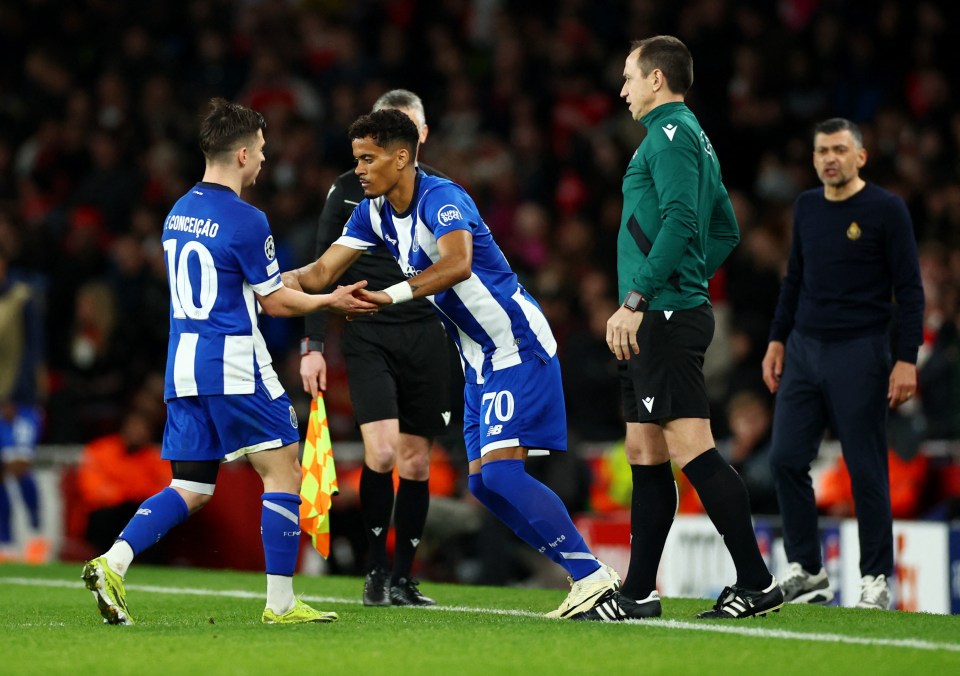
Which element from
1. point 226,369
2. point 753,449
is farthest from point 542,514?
point 753,449

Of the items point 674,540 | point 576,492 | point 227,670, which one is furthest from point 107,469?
point 227,670

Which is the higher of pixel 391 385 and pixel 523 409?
pixel 391 385

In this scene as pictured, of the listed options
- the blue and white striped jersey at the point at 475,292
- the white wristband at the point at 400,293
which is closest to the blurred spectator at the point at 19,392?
the blue and white striped jersey at the point at 475,292

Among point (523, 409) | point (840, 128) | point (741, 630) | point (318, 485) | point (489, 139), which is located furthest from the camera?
point (489, 139)

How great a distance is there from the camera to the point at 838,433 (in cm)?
738

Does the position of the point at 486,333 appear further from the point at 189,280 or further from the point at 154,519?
the point at 154,519

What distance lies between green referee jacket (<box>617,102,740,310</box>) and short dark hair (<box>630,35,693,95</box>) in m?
0.10

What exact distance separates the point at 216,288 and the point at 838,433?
124 inches

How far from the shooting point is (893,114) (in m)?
12.9

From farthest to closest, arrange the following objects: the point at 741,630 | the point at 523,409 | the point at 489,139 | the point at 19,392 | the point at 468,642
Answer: the point at 489,139
the point at 19,392
the point at 523,409
the point at 741,630
the point at 468,642

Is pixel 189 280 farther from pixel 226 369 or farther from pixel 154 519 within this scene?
pixel 154 519

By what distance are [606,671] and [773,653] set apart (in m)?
0.71

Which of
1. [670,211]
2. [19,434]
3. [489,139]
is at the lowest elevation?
[19,434]

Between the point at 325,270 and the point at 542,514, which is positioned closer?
the point at 542,514
